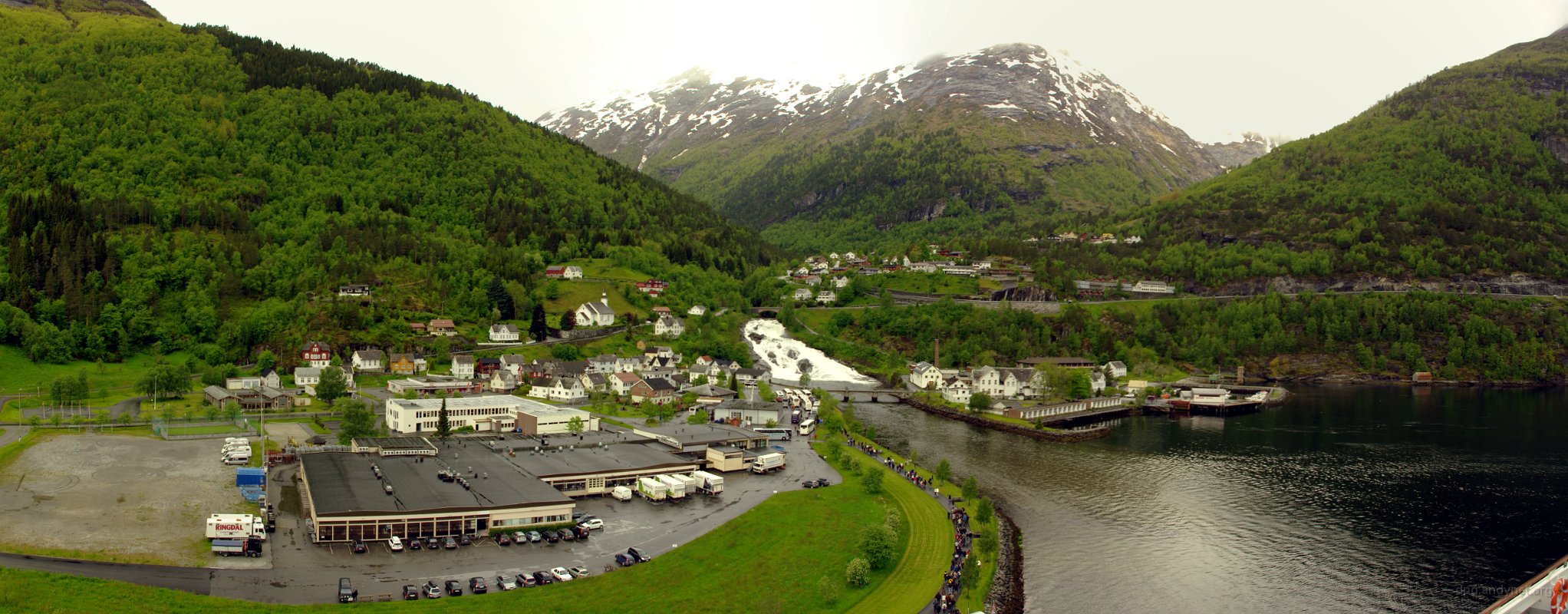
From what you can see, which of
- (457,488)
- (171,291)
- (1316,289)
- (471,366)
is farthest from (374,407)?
(1316,289)

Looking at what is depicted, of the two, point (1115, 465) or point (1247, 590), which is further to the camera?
point (1115, 465)

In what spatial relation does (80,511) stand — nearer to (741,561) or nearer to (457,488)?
(457,488)

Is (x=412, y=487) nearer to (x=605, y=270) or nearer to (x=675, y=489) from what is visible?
(x=675, y=489)

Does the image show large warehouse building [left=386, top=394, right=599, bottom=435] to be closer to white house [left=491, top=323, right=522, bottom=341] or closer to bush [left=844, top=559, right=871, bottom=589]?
white house [left=491, top=323, right=522, bottom=341]

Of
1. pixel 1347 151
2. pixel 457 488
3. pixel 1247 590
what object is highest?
pixel 1347 151

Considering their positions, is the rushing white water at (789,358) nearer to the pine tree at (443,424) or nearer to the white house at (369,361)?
the white house at (369,361)

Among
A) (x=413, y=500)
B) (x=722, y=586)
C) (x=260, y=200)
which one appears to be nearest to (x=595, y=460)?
(x=413, y=500)

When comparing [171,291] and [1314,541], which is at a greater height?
[171,291]
